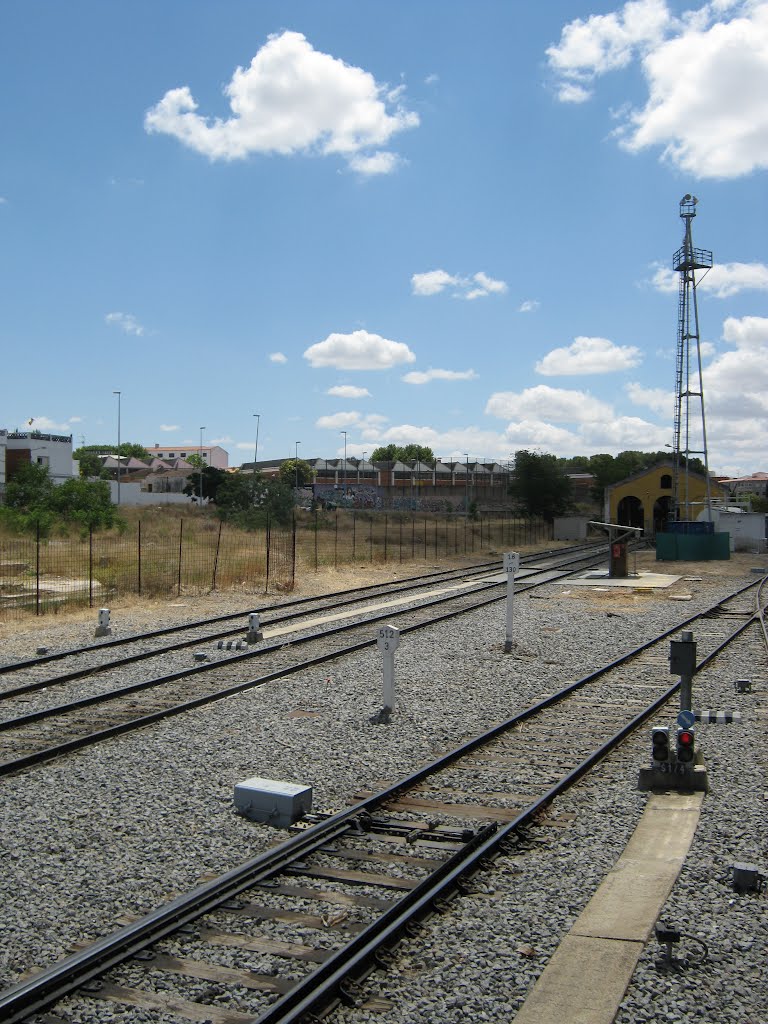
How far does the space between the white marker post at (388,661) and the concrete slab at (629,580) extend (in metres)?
20.5

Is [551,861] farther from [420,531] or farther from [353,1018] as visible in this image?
[420,531]

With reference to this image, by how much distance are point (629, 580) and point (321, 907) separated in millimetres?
28935

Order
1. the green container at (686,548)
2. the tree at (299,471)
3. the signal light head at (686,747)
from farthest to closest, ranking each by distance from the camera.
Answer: the tree at (299,471)
the green container at (686,548)
the signal light head at (686,747)

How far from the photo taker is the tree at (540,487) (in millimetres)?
70125

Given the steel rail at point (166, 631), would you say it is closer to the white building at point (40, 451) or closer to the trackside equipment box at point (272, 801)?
the trackside equipment box at point (272, 801)

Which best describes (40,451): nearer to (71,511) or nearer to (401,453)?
(71,511)

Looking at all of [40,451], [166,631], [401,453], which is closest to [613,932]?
[166,631]

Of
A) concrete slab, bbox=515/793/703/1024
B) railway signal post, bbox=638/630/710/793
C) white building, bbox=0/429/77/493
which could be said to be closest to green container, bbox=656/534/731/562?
railway signal post, bbox=638/630/710/793

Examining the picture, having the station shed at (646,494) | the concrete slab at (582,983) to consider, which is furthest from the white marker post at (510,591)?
the station shed at (646,494)

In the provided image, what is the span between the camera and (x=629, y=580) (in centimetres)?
3344

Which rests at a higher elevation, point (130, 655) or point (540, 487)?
point (540, 487)

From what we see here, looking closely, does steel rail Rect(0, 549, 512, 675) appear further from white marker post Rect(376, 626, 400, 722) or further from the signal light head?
the signal light head

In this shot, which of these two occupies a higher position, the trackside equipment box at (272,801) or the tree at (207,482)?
the tree at (207,482)

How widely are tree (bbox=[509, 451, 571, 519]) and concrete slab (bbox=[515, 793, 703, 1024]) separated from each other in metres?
63.2
